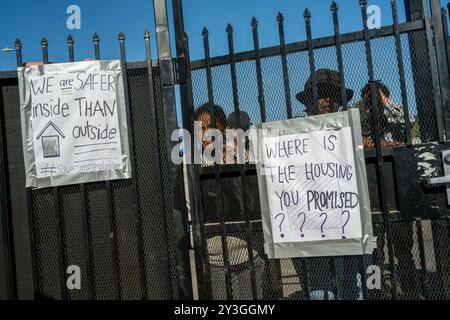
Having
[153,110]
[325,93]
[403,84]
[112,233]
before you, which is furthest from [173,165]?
[403,84]

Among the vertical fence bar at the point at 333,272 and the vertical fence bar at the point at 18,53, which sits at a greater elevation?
the vertical fence bar at the point at 18,53

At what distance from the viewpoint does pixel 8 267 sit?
3.66m

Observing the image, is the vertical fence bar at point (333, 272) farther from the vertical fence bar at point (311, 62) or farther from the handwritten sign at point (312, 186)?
the vertical fence bar at point (311, 62)

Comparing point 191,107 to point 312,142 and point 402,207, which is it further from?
point 402,207

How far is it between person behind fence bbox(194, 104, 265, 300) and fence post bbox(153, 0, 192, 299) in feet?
0.61

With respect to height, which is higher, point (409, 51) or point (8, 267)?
point (409, 51)

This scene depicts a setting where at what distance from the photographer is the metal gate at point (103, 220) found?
3678 millimetres

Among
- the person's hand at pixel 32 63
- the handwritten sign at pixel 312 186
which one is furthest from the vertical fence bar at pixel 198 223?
the person's hand at pixel 32 63

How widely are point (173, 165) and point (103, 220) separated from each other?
712 millimetres

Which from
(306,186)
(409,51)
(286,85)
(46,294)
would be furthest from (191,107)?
(46,294)

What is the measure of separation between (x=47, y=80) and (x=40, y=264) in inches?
56.2

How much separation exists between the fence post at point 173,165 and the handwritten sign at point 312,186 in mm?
659
